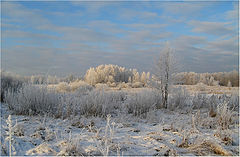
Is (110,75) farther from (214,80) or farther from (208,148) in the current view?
(208,148)

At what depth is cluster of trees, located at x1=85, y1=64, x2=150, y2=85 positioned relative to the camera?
21.9 meters

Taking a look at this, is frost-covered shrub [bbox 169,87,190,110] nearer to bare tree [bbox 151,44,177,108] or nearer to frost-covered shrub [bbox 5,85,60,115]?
bare tree [bbox 151,44,177,108]

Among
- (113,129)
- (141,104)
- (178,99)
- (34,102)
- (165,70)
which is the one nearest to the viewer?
(113,129)

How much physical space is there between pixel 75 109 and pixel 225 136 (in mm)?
4095

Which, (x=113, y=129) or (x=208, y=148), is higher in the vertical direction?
(x=113, y=129)

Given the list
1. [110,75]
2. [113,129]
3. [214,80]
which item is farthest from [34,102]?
[214,80]

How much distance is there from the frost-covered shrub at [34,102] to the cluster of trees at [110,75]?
14158 millimetres

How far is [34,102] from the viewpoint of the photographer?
21.0 ft

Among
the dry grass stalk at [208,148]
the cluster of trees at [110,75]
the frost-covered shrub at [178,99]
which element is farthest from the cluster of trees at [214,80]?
the dry grass stalk at [208,148]

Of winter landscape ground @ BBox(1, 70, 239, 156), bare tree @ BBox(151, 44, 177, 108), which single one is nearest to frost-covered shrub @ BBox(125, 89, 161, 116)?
winter landscape ground @ BBox(1, 70, 239, 156)

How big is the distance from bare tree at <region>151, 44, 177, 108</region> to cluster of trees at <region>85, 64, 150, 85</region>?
13.6 metres

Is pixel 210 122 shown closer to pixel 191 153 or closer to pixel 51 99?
pixel 191 153

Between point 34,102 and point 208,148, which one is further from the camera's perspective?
point 34,102

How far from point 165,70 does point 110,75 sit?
15952 mm
